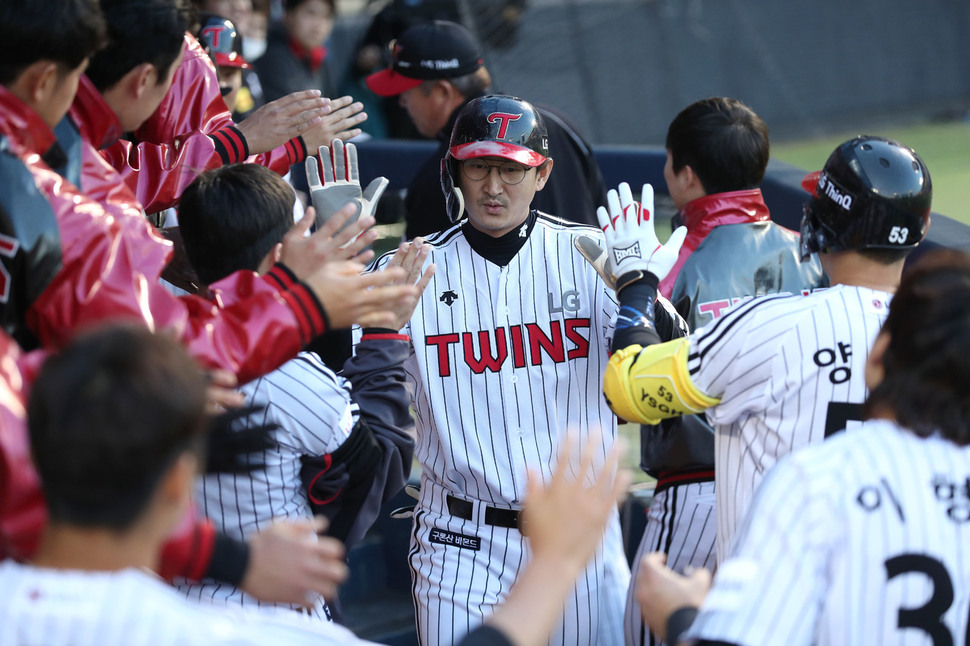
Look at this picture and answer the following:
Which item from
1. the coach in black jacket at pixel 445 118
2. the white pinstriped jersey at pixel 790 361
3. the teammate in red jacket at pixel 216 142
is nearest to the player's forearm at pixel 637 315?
the white pinstriped jersey at pixel 790 361

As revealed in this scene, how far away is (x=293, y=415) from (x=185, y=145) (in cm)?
118

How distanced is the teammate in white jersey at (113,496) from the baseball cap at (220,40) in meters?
3.21

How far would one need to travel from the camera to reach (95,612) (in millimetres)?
1340

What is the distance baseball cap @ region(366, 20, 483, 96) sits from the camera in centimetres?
451

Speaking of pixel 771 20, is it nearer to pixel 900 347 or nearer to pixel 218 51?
pixel 218 51

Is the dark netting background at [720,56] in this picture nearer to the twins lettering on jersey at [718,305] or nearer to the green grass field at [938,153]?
the green grass field at [938,153]

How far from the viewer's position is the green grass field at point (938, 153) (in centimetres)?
1005

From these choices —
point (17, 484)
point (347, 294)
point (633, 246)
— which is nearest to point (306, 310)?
point (347, 294)

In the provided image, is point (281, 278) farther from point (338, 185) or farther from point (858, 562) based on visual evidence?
point (858, 562)

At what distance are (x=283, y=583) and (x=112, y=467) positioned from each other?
1.58 ft

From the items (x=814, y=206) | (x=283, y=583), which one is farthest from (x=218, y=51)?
(x=283, y=583)

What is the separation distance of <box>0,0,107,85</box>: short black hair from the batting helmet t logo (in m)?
1.25

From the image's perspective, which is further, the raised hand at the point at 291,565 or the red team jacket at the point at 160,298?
the red team jacket at the point at 160,298

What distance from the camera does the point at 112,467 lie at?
1.34 m
